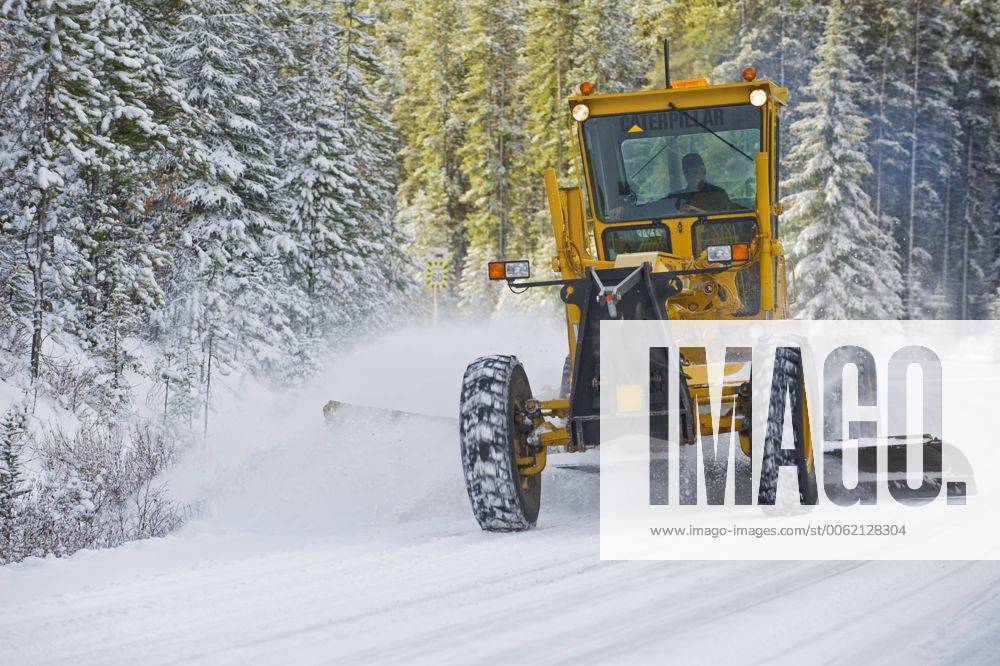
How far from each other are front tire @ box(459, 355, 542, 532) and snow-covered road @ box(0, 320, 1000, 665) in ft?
0.57

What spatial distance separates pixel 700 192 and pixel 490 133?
43024mm

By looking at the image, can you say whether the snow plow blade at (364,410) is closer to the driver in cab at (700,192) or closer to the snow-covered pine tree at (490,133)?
the driver in cab at (700,192)

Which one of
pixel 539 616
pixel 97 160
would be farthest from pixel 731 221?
pixel 97 160

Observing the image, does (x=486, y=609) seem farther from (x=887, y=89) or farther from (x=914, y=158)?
(x=887, y=89)

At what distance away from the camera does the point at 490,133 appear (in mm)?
50531

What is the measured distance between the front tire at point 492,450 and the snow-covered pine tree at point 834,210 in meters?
26.4

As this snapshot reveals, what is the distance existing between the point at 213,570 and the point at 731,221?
5.08 metres

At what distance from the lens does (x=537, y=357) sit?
15086 millimetres

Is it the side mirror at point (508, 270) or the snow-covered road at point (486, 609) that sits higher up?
the side mirror at point (508, 270)

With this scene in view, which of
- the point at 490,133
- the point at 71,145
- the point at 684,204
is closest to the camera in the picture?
the point at 684,204

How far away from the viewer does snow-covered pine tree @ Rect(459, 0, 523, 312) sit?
162ft

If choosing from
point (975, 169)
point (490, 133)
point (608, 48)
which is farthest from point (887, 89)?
point (490, 133)

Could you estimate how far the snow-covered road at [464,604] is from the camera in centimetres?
376

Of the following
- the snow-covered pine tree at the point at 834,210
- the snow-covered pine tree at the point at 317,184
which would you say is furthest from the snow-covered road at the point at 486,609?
the snow-covered pine tree at the point at 834,210
